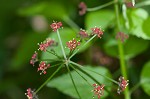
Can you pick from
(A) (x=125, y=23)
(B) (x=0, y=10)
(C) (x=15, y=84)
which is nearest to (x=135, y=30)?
(A) (x=125, y=23)

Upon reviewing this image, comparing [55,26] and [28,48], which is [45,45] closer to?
[55,26]

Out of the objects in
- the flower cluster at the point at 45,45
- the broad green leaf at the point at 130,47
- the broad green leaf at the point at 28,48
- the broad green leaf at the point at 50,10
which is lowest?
the flower cluster at the point at 45,45

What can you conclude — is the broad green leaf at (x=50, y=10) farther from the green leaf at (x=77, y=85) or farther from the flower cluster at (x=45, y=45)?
the flower cluster at (x=45, y=45)

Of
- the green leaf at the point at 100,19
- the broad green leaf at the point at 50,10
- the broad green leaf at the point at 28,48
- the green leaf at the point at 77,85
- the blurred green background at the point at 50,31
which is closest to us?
the green leaf at the point at 77,85

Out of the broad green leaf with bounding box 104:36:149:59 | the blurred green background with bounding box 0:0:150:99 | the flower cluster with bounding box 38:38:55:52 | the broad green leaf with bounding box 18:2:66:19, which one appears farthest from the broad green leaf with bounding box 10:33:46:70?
the flower cluster with bounding box 38:38:55:52

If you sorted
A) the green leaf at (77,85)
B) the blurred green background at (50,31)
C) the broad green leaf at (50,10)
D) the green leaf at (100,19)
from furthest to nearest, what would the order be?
the broad green leaf at (50,10)
the green leaf at (100,19)
the blurred green background at (50,31)
the green leaf at (77,85)

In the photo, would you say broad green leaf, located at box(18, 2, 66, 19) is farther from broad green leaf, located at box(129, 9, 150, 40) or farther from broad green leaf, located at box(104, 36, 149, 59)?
broad green leaf, located at box(129, 9, 150, 40)

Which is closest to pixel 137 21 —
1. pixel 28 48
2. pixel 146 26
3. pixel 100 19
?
pixel 146 26

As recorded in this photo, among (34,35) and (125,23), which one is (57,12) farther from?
(125,23)

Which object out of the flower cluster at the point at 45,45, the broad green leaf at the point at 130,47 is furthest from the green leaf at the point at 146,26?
the flower cluster at the point at 45,45
